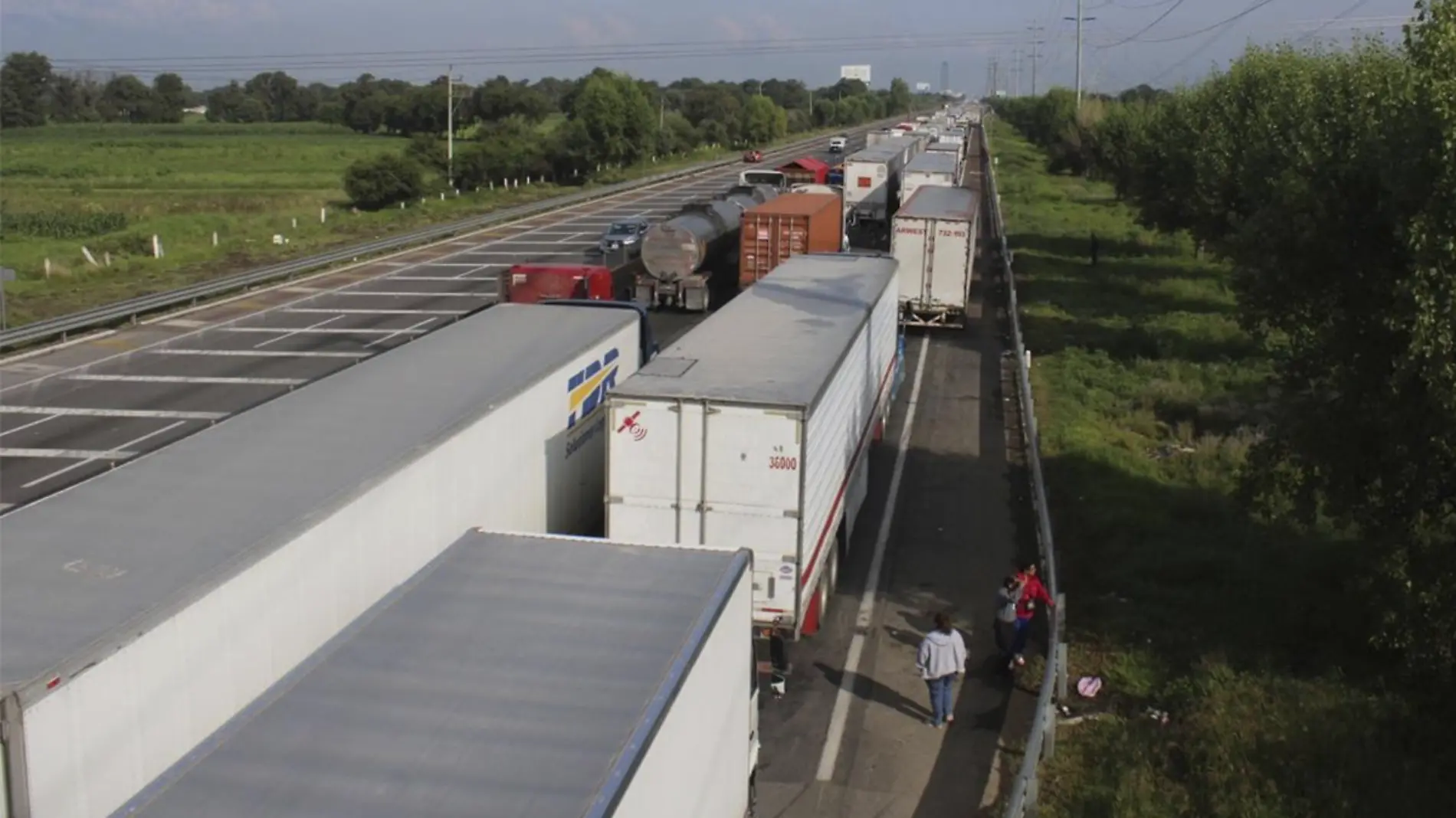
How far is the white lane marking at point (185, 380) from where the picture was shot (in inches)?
1069

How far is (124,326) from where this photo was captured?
3375 cm

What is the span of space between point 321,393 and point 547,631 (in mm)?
6555

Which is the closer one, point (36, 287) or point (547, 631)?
point (547, 631)

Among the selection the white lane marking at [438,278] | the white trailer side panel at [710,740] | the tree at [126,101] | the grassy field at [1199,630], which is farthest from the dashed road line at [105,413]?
the tree at [126,101]

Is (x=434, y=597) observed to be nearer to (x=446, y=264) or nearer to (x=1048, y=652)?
(x=1048, y=652)

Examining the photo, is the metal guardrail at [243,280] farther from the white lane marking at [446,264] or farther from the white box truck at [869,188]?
the white box truck at [869,188]

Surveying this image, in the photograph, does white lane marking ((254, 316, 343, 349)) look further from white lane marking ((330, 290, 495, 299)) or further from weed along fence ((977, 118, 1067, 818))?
weed along fence ((977, 118, 1067, 818))

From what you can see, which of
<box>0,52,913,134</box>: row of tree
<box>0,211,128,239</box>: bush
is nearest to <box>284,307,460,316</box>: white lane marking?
<box>0,211,128,239</box>: bush

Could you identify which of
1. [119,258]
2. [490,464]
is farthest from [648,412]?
[119,258]

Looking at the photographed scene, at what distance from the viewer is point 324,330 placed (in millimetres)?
33375

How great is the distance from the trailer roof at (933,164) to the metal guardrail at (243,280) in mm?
18473

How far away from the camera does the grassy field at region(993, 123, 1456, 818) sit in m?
10.9

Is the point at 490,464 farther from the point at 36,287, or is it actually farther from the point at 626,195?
the point at 626,195

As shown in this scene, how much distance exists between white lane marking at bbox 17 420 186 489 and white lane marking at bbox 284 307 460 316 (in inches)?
465
